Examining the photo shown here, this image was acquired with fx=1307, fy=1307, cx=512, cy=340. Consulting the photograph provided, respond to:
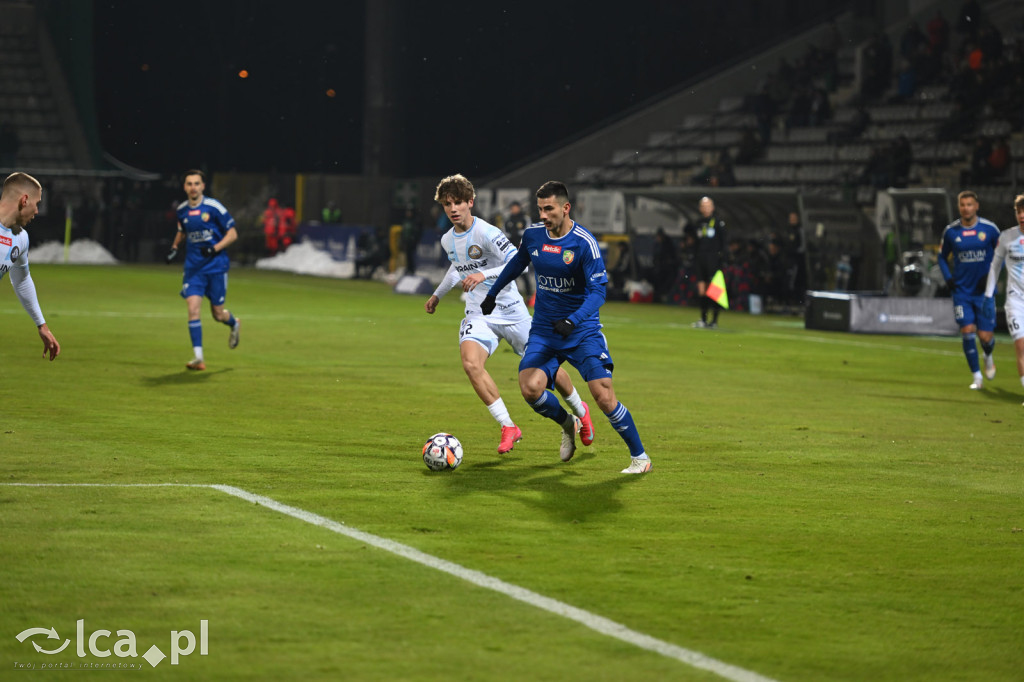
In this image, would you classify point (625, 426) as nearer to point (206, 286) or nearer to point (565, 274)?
point (565, 274)

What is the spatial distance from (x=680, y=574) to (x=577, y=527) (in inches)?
43.4

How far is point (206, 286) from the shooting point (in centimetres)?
1562

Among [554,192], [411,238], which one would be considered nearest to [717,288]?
[554,192]

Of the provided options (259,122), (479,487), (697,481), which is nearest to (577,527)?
(479,487)

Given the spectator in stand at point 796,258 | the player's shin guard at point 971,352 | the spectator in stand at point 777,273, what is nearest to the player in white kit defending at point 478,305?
the player's shin guard at point 971,352

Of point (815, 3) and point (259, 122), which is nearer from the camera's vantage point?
point (815, 3)

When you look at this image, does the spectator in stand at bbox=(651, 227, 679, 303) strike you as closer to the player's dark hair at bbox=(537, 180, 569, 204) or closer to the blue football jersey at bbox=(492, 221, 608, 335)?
the blue football jersey at bbox=(492, 221, 608, 335)

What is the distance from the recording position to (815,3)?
4300cm

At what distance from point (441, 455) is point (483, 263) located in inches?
78.2

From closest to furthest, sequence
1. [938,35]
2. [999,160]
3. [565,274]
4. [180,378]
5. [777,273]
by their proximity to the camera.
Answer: [565,274] < [180,378] < [777,273] < [999,160] < [938,35]

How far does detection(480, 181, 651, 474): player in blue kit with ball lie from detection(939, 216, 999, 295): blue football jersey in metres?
7.54

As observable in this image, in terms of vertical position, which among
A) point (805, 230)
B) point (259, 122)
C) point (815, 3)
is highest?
point (815, 3)

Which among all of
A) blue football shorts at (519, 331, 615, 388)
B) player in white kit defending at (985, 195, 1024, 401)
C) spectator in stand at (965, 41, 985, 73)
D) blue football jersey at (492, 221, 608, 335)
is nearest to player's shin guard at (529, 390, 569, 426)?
blue football shorts at (519, 331, 615, 388)

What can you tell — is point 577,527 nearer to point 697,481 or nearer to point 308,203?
point 697,481
